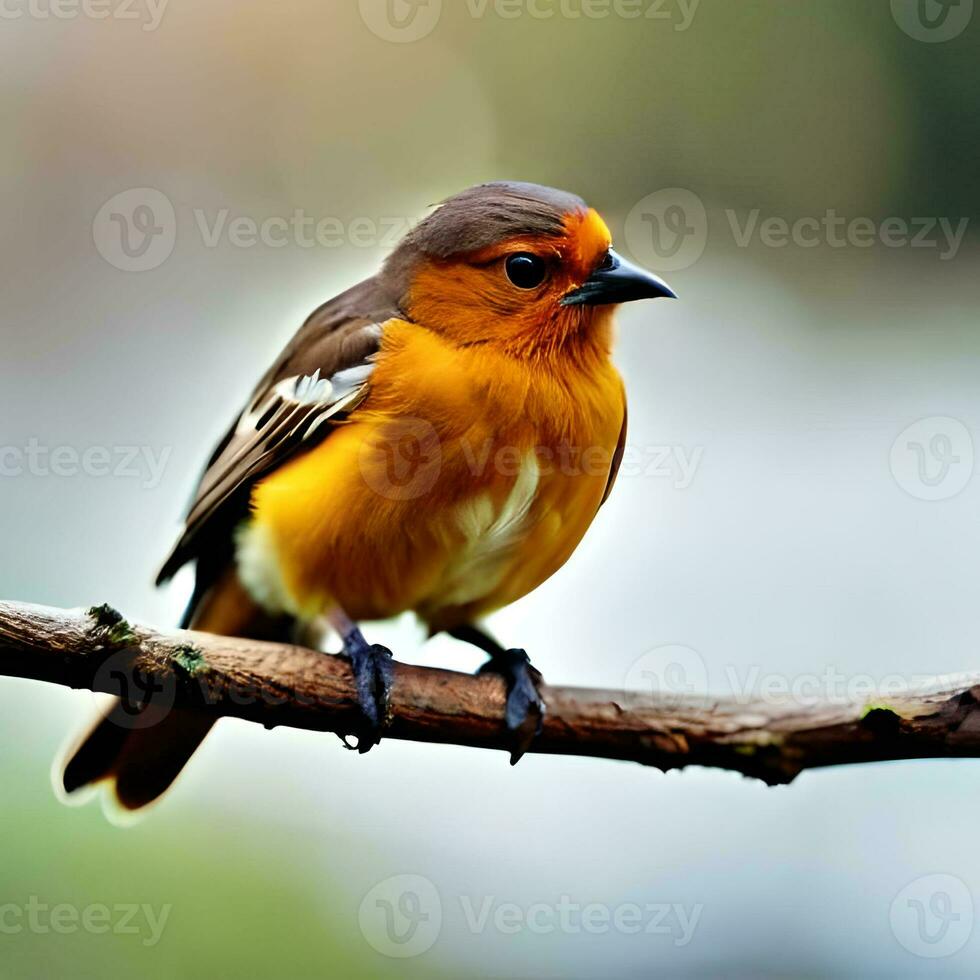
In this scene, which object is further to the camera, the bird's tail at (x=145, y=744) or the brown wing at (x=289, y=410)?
the bird's tail at (x=145, y=744)

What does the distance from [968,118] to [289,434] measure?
273cm

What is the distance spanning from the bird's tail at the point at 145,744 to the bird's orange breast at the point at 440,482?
0.30 m

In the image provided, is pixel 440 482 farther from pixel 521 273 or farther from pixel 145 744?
pixel 145 744

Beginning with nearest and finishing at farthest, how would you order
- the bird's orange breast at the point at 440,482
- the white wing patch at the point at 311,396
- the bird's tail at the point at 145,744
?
the bird's orange breast at the point at 440,482 → the white wing patch at the point at 311,396 → the bird's tail at the point at 145,744

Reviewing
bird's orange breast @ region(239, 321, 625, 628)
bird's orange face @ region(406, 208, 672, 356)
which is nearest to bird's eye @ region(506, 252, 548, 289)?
bird's orange face @ region(406, 208, 672, 356)

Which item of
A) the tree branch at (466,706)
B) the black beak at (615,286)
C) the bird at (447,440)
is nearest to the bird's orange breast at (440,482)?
the bird at (447,440)

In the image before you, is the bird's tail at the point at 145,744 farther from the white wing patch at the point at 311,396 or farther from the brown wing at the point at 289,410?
the white wing patch at the point at 311,396

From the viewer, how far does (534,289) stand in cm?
259

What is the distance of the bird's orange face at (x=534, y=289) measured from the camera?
2533 mm

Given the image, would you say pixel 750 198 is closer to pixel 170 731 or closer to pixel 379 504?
pixel 379 504

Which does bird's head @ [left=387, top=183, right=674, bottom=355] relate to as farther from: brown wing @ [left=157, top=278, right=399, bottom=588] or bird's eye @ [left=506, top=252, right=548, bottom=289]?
brown wing @ [left=157, top=278, right=399, bottom=588]

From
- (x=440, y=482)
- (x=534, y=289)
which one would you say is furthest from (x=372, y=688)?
(x=534, y=289)

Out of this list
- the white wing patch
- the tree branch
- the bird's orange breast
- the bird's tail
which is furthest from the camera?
the bird's tail

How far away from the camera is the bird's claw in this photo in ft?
7.72
